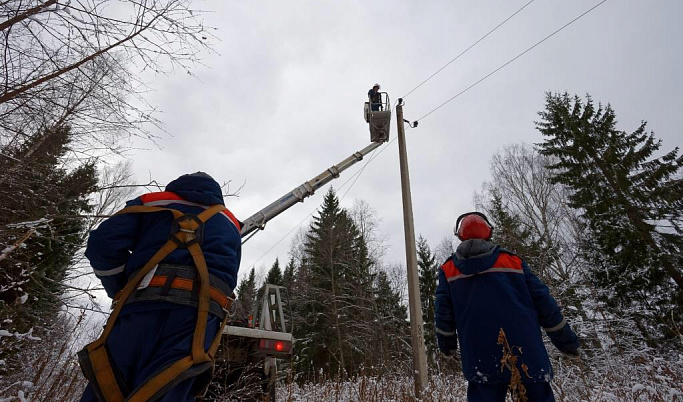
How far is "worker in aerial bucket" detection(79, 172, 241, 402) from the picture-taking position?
1538mm

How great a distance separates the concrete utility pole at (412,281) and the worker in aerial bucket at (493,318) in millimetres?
2620

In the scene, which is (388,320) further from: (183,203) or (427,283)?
(183,203)

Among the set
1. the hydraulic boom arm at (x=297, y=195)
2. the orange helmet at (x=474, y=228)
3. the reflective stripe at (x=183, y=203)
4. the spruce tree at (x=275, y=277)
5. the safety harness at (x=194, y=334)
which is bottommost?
the safety harness at (x=194, y=334)

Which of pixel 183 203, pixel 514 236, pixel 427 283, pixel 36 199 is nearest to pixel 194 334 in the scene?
pixel 183 203

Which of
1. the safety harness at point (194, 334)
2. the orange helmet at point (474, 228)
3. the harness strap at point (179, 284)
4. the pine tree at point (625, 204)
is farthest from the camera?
the pine tree at point (625, 204)

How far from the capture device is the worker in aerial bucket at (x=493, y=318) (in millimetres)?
2244

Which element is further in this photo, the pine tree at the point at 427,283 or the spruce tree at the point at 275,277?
the spruce tree at the point at 275,277

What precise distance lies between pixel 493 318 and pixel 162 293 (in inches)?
79.1

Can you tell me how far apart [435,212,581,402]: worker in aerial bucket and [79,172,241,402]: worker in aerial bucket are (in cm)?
162

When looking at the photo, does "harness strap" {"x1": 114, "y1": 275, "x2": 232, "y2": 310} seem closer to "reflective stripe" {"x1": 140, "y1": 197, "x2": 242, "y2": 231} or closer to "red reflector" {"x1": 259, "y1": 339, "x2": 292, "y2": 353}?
"reflective stripe" {"x1": 140, "y1": 197, "x2": 242, "y2": 231}

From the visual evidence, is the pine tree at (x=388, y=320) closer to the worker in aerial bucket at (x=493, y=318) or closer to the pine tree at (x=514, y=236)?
the pine tree at (x=514, y=236)

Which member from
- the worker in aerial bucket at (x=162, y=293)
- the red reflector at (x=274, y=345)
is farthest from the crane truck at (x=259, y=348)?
the worker in aerial bucket at (x=162, y=293)

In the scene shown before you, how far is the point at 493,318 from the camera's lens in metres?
2.38

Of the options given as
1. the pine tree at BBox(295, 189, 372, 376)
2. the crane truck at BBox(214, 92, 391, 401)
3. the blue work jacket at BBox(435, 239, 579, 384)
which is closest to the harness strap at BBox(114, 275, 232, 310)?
the crane truck at BBox(214, 92, 391, 401)
